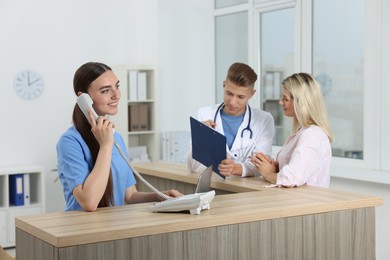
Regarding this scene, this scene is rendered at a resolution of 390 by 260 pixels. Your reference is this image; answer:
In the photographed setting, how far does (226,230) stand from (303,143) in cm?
97

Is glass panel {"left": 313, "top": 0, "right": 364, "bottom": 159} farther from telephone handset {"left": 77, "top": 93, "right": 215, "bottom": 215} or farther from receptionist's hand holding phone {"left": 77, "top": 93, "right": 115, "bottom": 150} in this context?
receptionist's hand holding phone {"left": 77, "top": 93, "right": 115, "bottom": 150}

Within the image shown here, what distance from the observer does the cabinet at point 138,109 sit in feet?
23.9

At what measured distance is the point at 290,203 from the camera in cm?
296

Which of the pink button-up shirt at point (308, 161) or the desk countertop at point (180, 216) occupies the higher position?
the pink button-up shirt at point (308, 161)

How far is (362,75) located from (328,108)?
1.83 feet

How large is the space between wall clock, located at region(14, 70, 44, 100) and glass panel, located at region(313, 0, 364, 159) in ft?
9.56

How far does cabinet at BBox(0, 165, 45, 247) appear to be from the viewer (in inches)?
255

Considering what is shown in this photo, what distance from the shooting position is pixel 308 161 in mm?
3457

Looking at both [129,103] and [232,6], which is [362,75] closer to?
[232,6]

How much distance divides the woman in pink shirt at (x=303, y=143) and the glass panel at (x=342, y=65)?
92.8 inches

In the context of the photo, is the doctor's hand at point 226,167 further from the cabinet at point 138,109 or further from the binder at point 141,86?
the binder at point 141,86

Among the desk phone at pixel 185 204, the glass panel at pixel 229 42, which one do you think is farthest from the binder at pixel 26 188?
the desk phone at pixel 185 204

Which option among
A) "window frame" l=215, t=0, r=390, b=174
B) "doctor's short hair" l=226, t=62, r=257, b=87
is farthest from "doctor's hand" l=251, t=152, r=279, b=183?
"window frame" l=215, t=0, r=390, b=174

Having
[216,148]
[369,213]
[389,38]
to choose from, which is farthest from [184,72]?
[369,213]
